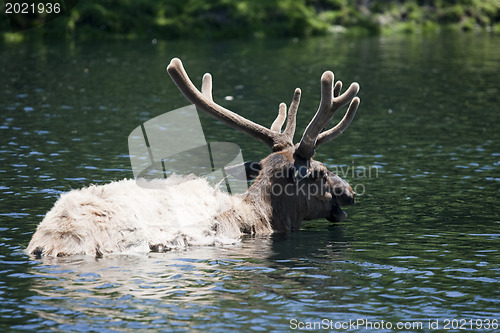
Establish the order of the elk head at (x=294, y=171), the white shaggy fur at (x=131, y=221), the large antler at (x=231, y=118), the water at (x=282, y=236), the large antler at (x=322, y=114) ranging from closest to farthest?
the water at (x=282, y=236)
the white shaggy fur at (x=131, y=221)
the large antler at (x=322, y=114)
the elk head at (x=294, y=171)
the large antler at (x=231, y=118)

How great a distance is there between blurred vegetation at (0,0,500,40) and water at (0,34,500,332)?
16.1 meters

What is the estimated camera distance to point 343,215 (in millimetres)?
13688

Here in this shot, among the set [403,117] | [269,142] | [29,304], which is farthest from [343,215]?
[403,117]

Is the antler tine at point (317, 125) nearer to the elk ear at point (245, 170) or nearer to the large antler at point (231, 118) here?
the large antler at point (231, 118)

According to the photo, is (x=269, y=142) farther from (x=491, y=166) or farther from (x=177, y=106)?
(x=177, y=106)

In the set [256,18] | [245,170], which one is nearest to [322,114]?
[245,170]

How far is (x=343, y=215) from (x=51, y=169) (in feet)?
22.3

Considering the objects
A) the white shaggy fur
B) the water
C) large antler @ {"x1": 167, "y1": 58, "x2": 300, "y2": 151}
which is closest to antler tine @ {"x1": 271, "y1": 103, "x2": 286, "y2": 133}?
large antler @ {"x1": 167, "y1": 58, "x2": 300, "y2": 151}

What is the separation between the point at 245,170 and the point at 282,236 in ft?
3.76

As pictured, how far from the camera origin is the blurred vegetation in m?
52.2

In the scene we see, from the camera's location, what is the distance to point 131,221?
11070 mm

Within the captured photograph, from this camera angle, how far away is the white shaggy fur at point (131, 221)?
10.9m

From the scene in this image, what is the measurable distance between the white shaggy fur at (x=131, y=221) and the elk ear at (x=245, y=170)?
0.55 meters

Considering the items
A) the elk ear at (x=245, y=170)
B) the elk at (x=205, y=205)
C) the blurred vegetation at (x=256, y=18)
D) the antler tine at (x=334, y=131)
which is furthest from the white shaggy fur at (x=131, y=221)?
the blurred vegetation at (x=256, y=18)
